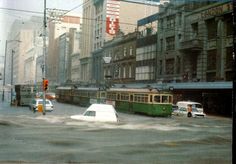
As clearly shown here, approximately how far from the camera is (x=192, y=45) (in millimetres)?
60781

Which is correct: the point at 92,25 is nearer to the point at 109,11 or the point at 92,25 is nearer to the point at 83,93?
the point at 109,11

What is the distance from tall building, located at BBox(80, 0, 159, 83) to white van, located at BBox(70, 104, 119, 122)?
56.1 metres

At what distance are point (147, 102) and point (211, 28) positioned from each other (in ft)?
71.0

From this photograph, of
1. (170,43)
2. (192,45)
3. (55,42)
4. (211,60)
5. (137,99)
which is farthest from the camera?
(55,42)

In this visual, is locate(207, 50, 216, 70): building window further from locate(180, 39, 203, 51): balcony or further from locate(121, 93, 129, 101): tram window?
locate(121, 93, 129, 101): tram window

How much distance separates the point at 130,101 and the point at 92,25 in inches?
2785

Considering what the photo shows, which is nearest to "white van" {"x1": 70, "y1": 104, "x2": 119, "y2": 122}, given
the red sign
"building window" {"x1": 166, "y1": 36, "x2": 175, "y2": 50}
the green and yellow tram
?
the green and yellow tram

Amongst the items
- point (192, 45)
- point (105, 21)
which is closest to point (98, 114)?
point (192, 45)

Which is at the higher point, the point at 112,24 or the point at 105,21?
the point at 105,21

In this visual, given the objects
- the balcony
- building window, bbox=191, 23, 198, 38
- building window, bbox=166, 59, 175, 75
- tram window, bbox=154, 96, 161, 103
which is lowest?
tram window, bbox=154, 96, 161, 103

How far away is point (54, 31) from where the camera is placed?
166 meters

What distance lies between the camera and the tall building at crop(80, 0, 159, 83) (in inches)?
3418

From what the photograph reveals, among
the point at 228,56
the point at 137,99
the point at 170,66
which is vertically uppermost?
the point at 228,56

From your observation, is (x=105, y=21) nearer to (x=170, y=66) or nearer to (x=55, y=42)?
(x=170, y=66)
